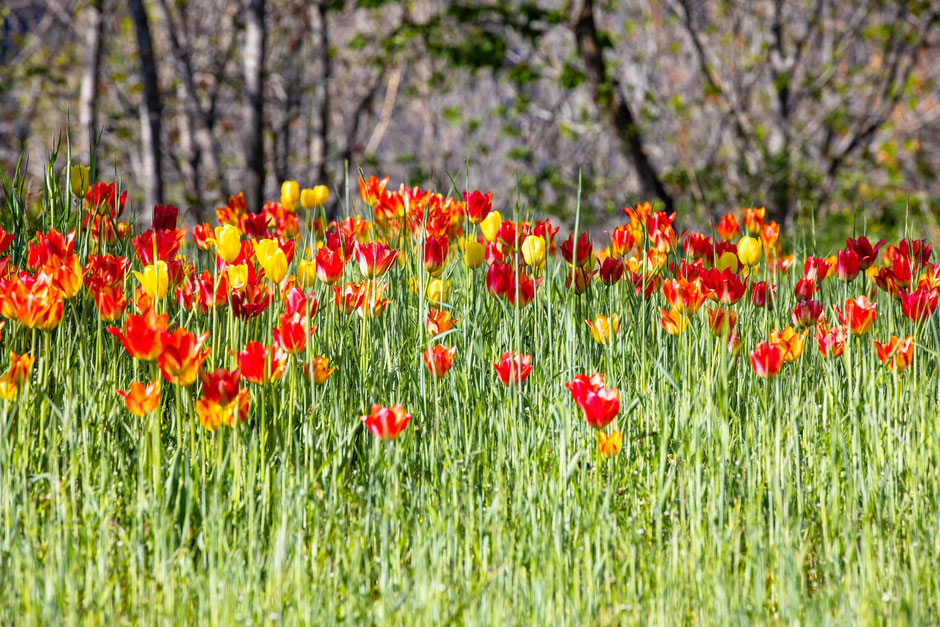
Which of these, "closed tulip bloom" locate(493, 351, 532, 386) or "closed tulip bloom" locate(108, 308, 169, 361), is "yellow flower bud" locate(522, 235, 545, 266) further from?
"closed tulip bloom" locate(108, 308, 169, 361)

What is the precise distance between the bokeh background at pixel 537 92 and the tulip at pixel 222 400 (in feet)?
14.9

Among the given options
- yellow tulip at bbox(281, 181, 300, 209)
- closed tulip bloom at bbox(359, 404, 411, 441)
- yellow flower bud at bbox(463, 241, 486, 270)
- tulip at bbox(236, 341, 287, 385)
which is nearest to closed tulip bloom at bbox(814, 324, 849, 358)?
yellow flower bud at bbox(463, 241, 486, 270)

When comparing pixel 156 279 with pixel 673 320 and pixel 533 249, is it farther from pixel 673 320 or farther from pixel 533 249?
pixel 673 320

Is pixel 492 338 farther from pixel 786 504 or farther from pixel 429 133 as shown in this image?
pixel 429 133

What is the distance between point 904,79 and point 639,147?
2839 mm

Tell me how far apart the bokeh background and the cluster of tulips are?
3616 mm

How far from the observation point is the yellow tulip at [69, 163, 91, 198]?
2320 millimetres

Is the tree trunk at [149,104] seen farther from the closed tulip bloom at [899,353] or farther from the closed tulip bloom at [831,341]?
the closed tulip bloom at [899,353]

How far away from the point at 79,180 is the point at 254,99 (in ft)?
18.3

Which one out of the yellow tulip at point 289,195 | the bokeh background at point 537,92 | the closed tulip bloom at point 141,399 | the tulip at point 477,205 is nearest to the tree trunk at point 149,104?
the bokeh background at point 537,92

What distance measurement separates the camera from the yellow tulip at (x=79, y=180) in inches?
91.4

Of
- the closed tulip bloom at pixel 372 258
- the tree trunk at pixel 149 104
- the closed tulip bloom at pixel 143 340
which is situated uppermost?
the tree trunk at pixel 149 104

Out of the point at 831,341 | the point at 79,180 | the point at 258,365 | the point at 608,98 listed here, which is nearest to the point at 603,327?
the point at 831,341

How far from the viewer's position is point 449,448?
1916mm
